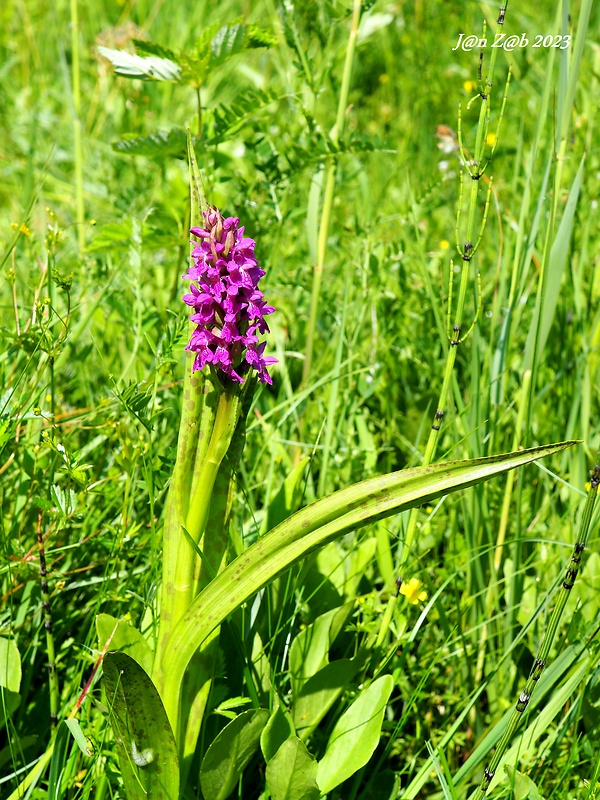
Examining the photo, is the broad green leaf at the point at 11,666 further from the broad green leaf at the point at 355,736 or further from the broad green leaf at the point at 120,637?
the broad green leaf at the point at 355,736

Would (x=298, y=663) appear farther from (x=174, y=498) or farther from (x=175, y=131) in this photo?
(x=175, y=131)

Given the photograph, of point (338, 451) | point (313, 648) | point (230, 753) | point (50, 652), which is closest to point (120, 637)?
point (50, 652)

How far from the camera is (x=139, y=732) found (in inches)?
43.6

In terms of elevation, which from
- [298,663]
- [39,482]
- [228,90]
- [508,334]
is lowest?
[298,663]

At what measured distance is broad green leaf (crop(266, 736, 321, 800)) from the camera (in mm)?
1137

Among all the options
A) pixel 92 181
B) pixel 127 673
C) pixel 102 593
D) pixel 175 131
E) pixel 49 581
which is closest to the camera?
pixel 127 673

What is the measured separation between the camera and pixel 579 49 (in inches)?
53.8

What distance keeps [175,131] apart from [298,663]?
1.14 meters

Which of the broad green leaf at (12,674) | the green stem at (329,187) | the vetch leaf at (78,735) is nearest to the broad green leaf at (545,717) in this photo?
the vetch leaf at (78,735)

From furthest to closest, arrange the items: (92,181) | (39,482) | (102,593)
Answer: (92,181)
(39,482)
(102,593)

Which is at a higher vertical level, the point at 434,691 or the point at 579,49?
the point at 579,49

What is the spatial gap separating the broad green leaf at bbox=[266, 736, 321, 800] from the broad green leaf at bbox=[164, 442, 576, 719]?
0.22 meters

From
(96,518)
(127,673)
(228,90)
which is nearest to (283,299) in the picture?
(96,518)

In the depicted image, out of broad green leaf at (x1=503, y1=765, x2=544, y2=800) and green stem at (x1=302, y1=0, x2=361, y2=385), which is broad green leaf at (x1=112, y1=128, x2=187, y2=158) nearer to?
green stem at (x1=302, y1=0, x2=361, y2=385)
